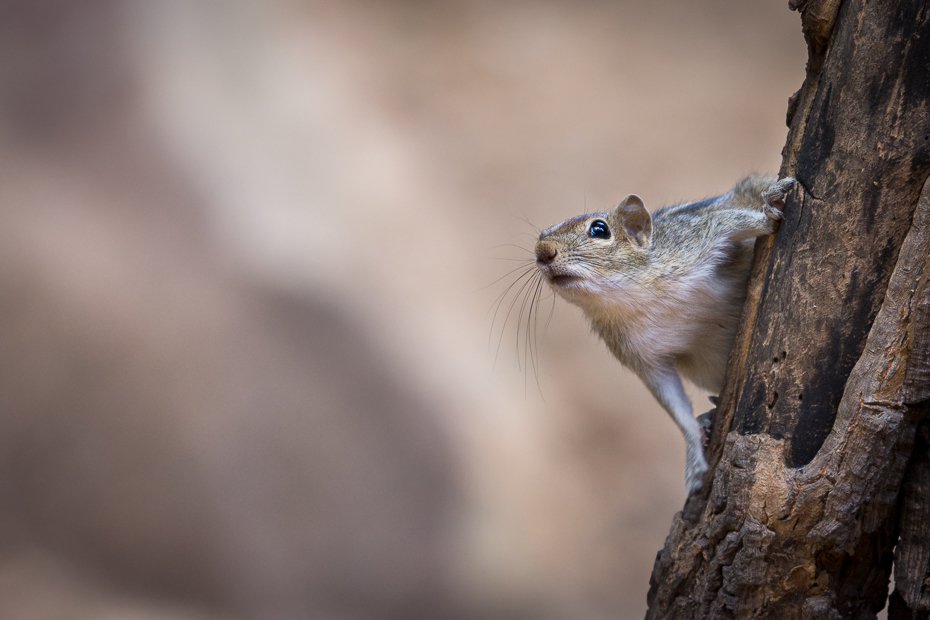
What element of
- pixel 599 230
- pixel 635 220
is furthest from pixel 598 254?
pixel 635 220

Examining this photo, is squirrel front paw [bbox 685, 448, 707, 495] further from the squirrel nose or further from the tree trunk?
the squirrel nose

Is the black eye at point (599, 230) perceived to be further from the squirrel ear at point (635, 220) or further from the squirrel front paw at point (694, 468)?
the squirrel front paw at point (694, 468)

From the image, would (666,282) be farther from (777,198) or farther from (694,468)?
(694,468)

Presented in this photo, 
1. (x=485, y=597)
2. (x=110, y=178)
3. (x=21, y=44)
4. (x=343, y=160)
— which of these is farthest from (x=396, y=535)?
(x=21, y=44)

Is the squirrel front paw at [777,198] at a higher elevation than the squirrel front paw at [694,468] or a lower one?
higher

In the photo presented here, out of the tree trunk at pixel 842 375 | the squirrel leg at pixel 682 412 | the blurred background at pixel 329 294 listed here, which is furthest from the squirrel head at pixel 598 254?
the blurred background at pixel 329 294

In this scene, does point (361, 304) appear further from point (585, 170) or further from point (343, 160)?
point (585, 170)

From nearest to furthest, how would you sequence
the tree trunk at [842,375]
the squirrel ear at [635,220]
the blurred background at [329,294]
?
the tree trunk at [842,375] < the squirrel ear at [635,220] < the blurred background at [329,294]
